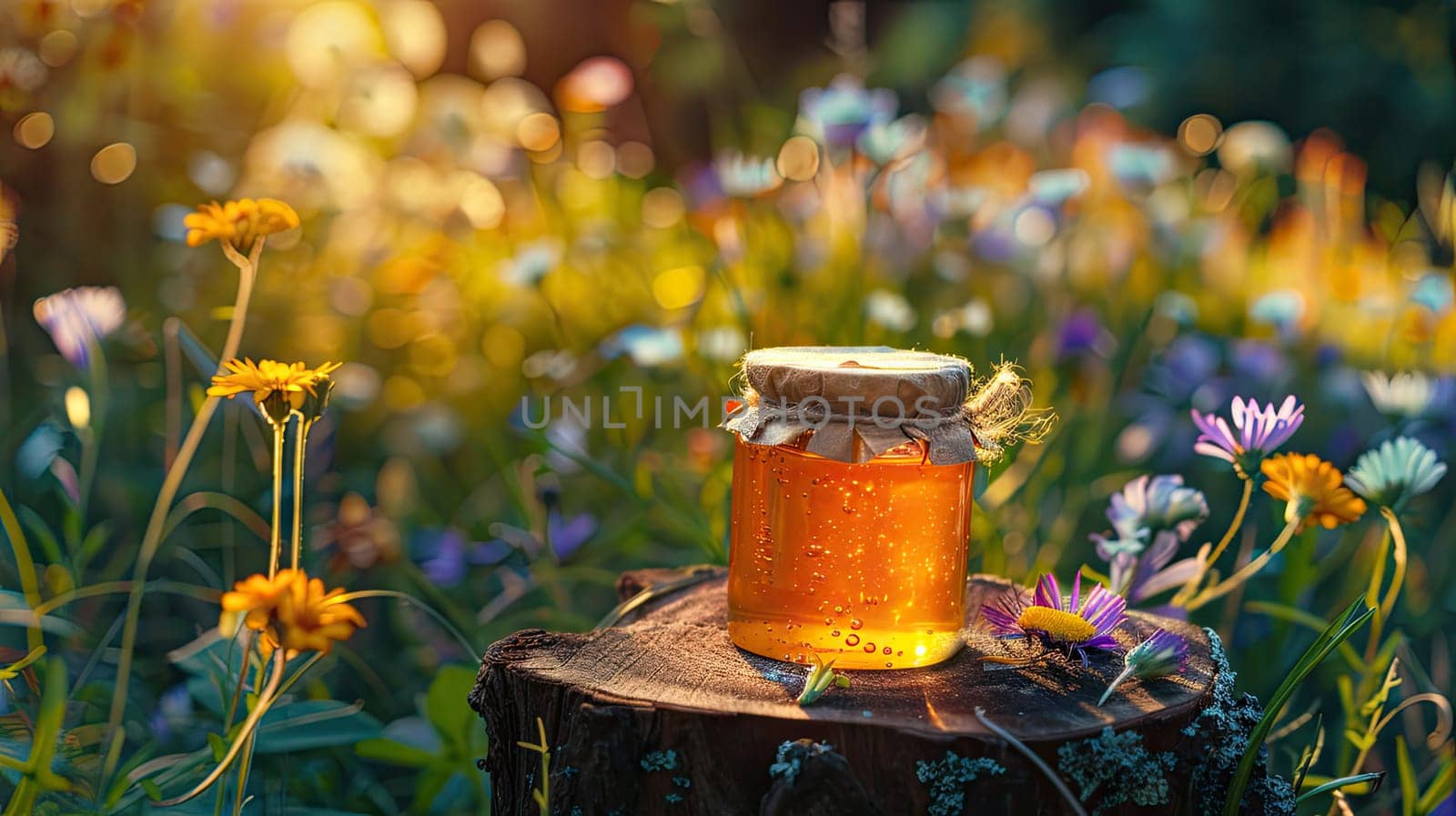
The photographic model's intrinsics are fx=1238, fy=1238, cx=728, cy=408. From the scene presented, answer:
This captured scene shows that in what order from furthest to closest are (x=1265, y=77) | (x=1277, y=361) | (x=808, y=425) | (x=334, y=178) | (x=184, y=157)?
(x=1265, y=77) → (x=184, y=157) → (x=334, y=178) → (x=1277, y=361) → (x=808, y=425)

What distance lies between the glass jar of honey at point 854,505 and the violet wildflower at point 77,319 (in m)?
0.75

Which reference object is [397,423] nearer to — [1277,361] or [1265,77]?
[1277,361]

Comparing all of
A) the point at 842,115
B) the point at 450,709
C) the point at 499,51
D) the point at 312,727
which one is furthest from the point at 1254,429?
the point at 499,51

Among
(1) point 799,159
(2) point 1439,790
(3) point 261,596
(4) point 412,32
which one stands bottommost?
(2) point 1439,790

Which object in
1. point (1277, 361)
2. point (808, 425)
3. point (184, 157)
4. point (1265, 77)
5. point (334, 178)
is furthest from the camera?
point (1265, 77)

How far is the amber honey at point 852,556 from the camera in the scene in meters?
1.05

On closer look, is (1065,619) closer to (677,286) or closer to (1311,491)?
(1311,491)

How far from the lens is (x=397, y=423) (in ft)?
7.65

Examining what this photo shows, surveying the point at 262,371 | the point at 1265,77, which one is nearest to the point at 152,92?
the point at 262,371

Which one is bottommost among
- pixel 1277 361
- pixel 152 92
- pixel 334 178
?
pixel 1277 361

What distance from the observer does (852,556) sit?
41.6 inches

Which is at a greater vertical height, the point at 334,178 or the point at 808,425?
the point at 334,178

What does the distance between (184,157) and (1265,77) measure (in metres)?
2.91

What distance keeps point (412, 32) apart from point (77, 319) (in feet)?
3.86
